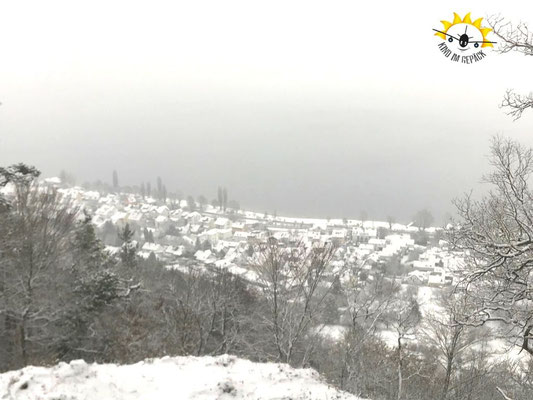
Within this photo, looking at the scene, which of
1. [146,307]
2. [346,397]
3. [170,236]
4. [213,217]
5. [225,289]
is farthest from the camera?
[213,217]

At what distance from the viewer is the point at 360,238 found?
65.3 metres

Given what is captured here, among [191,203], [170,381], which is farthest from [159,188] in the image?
[170,381]

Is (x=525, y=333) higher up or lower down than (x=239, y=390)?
higher up

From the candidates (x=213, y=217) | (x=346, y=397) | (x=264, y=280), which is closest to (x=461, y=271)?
(x=346, y=397)

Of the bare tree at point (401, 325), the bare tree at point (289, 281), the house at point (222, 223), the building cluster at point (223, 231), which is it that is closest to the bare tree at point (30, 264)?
the bare tree at point (289, 281)

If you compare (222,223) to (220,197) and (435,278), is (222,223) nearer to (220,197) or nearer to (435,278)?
(220,197)

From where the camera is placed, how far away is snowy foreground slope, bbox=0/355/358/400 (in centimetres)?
505

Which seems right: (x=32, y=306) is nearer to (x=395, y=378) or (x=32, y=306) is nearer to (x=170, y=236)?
(x=395, y=378)

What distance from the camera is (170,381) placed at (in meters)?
5.91

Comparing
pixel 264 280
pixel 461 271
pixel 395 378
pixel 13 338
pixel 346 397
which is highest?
pixel 461 271

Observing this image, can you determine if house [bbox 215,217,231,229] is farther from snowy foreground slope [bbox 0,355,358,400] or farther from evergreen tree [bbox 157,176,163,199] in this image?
snowy foreground slope [bbox 0,355,358,400]

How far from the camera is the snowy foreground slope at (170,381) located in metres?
5.05

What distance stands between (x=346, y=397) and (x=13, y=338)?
10.8 m

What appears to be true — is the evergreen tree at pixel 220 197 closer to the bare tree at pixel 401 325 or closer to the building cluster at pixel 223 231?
the building cluster at pixel 223 231
